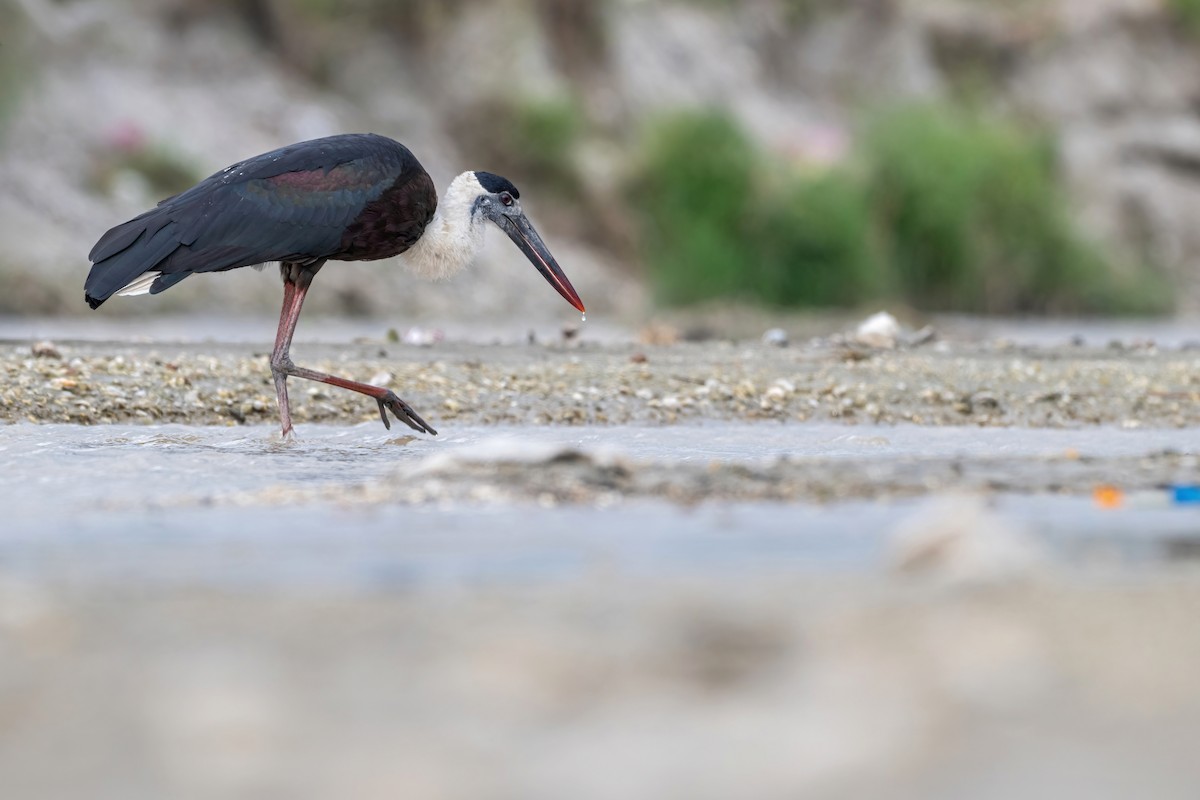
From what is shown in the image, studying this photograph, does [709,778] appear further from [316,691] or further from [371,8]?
[371,8]

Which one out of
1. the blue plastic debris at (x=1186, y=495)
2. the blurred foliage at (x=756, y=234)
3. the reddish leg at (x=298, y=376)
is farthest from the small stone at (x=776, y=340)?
the blue plastic debris at (x=1186, y=495)

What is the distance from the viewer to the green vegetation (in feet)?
64.3

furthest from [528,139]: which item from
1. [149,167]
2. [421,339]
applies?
[421,339]

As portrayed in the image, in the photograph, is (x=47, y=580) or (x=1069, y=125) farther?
(x=1069, y=125)

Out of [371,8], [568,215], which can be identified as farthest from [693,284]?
[371,8]

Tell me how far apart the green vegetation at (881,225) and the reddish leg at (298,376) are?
10359 millimetres

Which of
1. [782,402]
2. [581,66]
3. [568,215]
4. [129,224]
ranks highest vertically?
[581,66]

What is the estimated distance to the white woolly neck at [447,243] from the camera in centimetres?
918

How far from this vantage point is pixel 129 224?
329 inches

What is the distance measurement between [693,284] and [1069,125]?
57.6ft

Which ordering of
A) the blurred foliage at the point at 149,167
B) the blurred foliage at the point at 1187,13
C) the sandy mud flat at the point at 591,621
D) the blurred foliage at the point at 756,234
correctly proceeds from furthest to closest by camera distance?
the blurred foliage at the point at 1187,13, the blurred foliage at the point at 149,167, the blurred foliage at the point at 756,234, the sandy mud flat at the point at 591,621

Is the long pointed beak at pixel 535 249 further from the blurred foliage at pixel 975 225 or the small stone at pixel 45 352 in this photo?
the blurred foliage at pixel 975 225

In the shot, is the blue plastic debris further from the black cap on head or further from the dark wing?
the black cap on head

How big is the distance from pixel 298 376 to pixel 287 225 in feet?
2.56
